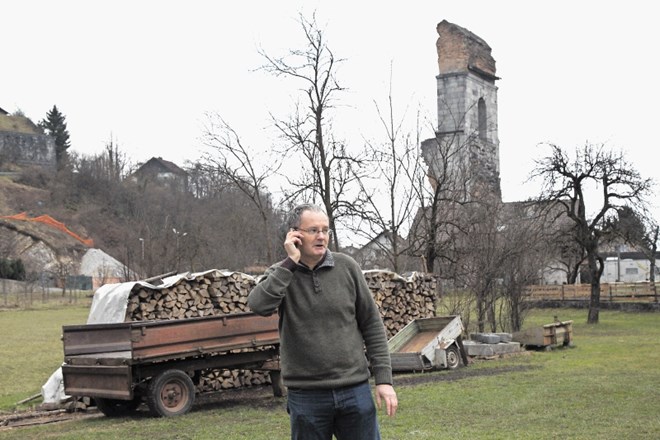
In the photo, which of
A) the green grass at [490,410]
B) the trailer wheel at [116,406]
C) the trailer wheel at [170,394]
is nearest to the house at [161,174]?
the green grass at [490,410]

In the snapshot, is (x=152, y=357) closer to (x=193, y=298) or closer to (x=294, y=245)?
(x=193, y=298)

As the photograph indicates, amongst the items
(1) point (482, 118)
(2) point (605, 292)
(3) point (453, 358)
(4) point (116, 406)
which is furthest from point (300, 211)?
(1) point (482, 118)

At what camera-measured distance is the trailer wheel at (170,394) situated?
38.8 ft

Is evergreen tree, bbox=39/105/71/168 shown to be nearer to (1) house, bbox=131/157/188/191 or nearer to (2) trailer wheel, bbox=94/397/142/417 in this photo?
(1) house, bbox=131/157/188/191

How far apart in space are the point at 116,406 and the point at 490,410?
5486 millimetres

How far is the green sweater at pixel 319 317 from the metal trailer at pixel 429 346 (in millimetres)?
12181

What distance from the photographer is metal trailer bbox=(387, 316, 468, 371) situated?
16.8 meters

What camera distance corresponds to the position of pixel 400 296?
19812mm

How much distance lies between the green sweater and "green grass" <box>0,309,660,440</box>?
16.2 feet

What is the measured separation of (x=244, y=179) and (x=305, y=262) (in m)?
23.0

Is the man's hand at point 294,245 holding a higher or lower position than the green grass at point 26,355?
higher

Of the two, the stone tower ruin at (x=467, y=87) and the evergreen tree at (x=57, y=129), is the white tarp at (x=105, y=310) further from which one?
the evergreen tree at (x=57, y=129)

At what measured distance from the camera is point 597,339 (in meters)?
24.8

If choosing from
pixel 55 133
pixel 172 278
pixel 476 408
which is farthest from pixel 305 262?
pixel 55 133
